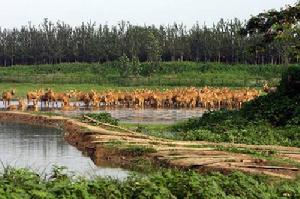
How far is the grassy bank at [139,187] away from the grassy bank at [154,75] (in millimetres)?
61952

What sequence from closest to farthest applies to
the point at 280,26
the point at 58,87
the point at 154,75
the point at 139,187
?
the point at 139,187 → the point at 280,26 → the point at 58,87 → the point at 154,75

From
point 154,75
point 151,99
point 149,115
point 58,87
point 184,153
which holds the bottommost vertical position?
point 184,153

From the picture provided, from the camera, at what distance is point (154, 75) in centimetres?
8712

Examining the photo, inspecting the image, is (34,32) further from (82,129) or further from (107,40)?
(82,129)

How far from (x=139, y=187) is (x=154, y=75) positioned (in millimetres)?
75345

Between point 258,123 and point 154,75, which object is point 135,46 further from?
point 258,123

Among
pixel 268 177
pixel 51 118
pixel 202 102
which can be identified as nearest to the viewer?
pixel 268 177

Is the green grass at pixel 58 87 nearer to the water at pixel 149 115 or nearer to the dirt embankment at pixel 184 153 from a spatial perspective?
the water at pixel 149 115

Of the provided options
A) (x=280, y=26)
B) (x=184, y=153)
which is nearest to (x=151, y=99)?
(x=280, y=26)

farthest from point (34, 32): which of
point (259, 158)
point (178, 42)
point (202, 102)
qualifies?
point (259, 158)

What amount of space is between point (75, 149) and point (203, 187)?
14151 millimetres

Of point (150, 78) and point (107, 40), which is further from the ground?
point (107, 40)

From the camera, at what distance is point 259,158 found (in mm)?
19188

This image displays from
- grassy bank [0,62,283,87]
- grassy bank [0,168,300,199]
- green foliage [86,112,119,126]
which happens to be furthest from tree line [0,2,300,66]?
grassy bank [0,168,300,199]
